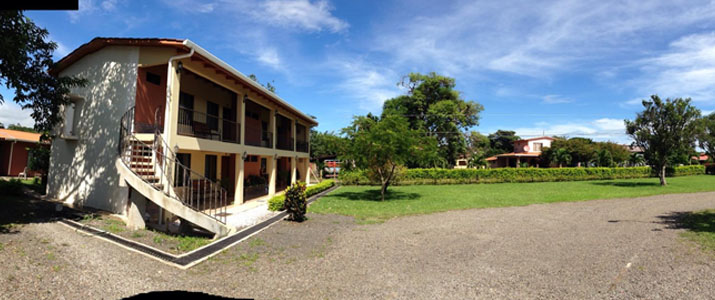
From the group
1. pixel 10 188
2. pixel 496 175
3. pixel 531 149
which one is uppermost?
pixel 531 149

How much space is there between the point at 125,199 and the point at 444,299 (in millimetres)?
9209

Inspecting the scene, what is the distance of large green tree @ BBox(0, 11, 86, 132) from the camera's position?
7.37m

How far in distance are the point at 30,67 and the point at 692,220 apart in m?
18.9

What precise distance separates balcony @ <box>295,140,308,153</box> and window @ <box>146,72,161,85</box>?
10.5m

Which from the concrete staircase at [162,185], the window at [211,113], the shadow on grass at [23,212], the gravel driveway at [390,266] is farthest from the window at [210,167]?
the gravel driveway at [390,266]

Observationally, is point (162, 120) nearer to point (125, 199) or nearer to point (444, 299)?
point (125, 199)

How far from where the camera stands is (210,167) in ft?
52.6

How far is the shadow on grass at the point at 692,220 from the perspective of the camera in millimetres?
8641

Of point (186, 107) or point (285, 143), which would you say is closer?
point (186, 107)

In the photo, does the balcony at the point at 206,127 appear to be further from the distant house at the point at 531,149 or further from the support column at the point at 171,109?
the distant house at the point at 531,149

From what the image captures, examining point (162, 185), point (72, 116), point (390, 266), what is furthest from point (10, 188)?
point (390, 266)

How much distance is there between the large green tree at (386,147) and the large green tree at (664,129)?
18.4 meters

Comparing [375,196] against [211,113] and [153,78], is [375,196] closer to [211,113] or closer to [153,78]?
[211,113]

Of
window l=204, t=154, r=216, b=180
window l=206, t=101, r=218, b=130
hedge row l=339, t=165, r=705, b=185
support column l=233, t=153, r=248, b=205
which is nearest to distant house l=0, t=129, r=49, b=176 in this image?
window l=204, t=154, r=216, b=180
